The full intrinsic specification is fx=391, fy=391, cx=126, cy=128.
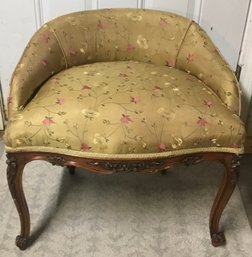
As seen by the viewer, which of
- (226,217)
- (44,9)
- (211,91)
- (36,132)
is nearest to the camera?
(36,132)

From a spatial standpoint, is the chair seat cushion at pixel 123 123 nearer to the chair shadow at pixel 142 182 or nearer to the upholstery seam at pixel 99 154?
the upholstery seam at pixel 99 154

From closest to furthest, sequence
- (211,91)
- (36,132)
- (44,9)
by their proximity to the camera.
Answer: (36,132), (211,91), (44,9)

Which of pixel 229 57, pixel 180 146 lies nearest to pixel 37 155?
pixel 180 146

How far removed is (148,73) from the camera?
4.12 ft

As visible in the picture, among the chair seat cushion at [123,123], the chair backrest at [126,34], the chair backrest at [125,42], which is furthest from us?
the chair backrest at [126,34]

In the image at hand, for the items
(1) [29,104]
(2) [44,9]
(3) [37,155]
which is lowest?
(3) [37,155]

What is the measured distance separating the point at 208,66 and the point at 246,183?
1.90 feet

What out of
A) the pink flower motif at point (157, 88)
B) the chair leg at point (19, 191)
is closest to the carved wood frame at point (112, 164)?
the chair leg at point (19, 191)

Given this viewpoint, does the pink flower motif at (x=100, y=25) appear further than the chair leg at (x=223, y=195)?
Yes

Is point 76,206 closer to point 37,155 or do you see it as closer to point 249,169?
point 37,155

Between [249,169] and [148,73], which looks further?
[249,169]

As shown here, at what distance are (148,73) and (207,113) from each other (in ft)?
0.89

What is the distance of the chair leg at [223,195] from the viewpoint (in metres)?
1.12

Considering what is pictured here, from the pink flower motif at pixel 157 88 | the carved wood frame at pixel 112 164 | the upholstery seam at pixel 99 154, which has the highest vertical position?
the pink flower motif at pixel 157 88
